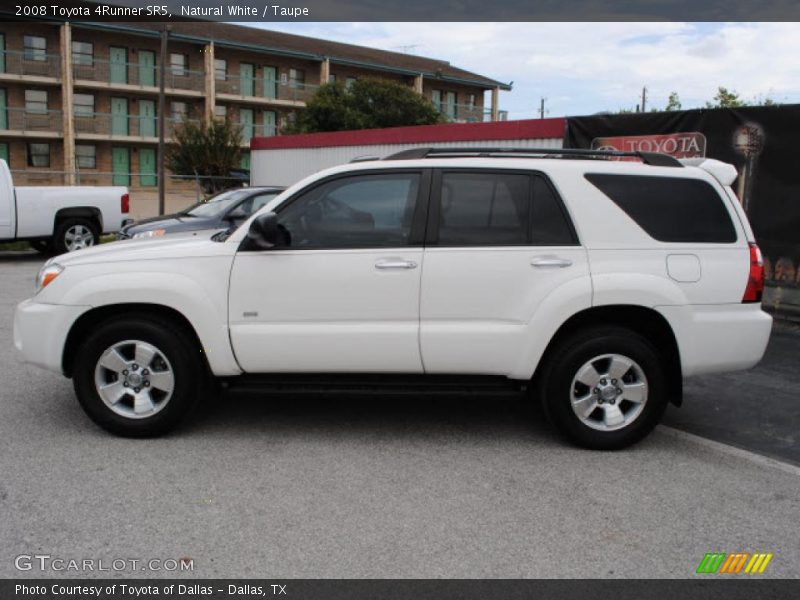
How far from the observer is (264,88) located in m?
47.8

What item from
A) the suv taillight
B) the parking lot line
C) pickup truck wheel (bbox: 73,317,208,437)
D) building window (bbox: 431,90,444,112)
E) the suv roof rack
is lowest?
the parking lot line

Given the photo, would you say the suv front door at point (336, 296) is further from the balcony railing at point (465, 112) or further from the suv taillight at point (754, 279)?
the balcony railing at point (465, 112)

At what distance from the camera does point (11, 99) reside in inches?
1585

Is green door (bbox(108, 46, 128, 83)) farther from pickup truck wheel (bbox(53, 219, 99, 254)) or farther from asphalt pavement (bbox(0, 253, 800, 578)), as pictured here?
asphalt pavement (bbox(0, 253, 800, 578))

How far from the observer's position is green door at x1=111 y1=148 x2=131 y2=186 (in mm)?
43284

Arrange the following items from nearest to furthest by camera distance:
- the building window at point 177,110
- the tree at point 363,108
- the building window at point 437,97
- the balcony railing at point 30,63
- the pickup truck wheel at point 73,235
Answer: the pickup truck wheel at point 73,235, the tree at point 363,108, the balcony railing at point 30,63, the building window at point 177,110, the building window at point 437,97

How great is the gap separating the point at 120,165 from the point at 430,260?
1679 inches

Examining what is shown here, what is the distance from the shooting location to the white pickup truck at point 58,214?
14312mm

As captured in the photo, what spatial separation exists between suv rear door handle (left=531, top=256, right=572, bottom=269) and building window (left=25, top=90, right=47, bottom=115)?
138 feet

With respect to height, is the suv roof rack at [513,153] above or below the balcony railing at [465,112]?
below

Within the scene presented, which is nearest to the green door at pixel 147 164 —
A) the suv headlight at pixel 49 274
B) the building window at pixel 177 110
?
the building window at pixel 177 110

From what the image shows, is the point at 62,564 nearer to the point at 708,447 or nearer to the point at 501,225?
the point at 501,225

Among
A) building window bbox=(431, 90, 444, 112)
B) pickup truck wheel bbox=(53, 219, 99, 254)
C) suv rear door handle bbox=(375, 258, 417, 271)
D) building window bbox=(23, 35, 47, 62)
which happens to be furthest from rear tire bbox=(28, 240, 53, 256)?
building window bbox=(431, 90, 444, 112)
